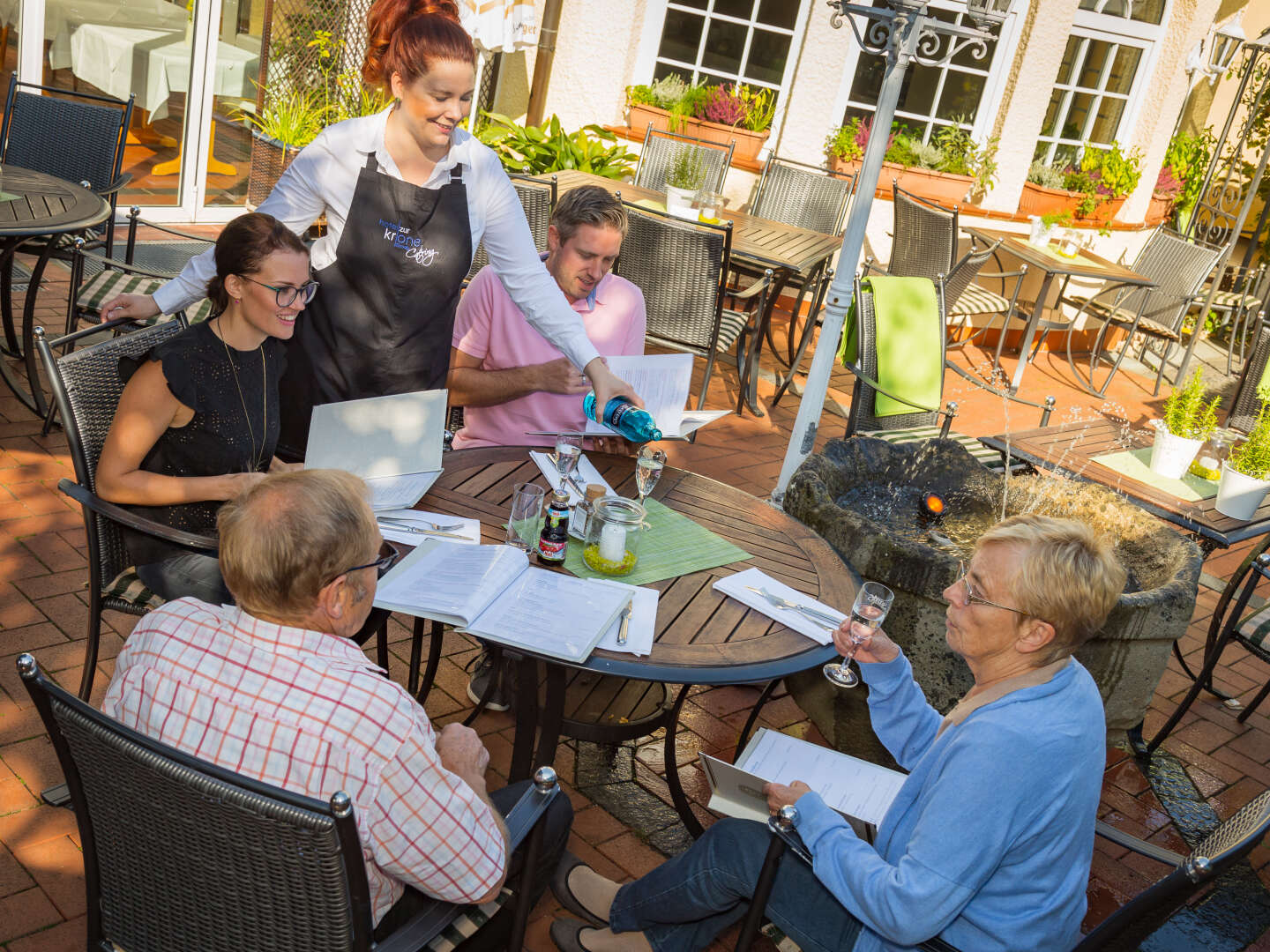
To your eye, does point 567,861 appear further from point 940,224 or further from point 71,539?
point 940,224

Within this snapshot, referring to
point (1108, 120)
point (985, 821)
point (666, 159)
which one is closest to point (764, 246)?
point (666, 159)

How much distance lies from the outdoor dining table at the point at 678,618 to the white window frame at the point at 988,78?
5735mm

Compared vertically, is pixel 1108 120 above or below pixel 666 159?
above

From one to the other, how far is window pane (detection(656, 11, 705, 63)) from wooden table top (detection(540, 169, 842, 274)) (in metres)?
1.64

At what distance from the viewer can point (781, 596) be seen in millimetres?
2494

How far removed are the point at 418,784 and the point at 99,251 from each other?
495cm

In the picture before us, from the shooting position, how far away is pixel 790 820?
6.04 feet

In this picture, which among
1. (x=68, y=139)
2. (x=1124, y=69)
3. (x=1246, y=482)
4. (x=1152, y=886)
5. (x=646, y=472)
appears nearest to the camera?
(x=1152, y=886)

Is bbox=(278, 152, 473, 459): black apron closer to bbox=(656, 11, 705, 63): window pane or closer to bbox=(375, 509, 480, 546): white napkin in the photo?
bbox=(375, 509, 480, 546): white napkin

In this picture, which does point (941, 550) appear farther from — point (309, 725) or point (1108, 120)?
point (1108, 120)

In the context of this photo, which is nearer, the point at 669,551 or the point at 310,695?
the point at 310,695

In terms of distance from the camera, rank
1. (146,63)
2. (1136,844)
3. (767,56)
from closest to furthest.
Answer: (1136,844)
(146,63)
(767,56)

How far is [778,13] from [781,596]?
6.76m

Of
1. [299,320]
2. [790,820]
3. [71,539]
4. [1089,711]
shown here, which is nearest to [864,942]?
[790,820]
